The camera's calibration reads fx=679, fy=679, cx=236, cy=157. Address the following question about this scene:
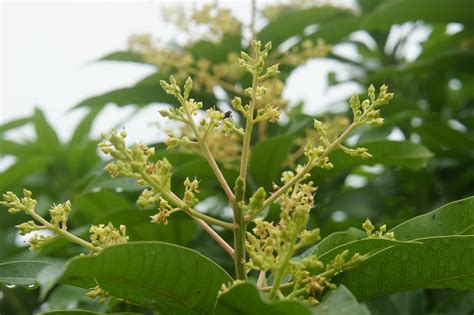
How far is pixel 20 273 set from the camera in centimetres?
153

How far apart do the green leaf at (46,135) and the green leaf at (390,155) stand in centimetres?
208

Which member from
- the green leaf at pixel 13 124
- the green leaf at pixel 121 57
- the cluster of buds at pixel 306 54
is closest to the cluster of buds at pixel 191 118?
the cluster of buds at pixel 306 54

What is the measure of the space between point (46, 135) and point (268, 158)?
1.89 metres

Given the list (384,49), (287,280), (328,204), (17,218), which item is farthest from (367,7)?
(287,280)

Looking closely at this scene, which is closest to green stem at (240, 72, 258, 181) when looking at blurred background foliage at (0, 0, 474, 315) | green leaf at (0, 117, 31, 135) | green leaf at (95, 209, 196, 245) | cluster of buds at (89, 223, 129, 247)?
cluster of buds at (89, 223, 129, 247)

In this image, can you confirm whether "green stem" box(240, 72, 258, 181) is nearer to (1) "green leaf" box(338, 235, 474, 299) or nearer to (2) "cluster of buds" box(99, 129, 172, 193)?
(2) "cluster of buds" box(99, 129, 172, 193)

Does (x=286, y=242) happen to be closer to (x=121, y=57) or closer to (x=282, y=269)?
(x=282, y=269)

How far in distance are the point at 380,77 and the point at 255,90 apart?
2.10 m

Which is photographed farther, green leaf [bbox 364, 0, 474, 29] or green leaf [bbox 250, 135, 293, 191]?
green leaf [bbox 364, 0, 474, 29]

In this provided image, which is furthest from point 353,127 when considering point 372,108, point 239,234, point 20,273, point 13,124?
point 13,124

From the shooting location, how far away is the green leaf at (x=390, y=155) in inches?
101

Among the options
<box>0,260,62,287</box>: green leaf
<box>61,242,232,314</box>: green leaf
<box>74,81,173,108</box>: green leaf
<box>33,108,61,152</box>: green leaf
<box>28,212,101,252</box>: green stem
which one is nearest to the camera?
<box>61,242,232,314</box>: green leaf

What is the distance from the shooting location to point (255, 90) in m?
1.47

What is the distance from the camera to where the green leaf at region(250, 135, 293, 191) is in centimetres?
264
